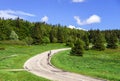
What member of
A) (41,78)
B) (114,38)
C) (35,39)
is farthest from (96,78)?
(35,39)

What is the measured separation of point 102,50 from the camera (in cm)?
11069

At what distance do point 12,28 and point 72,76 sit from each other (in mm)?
124708

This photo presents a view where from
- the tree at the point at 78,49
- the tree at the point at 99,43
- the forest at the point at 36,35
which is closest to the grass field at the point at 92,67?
the tree at the point at 78,49

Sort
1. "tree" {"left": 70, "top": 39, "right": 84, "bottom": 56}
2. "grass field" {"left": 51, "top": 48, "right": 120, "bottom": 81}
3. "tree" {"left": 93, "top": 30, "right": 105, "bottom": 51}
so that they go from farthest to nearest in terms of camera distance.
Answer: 1. "tree" {"left": 93, "top": 30, "right": 105, "bottom": 51}
2. "tree" {"left": 70, "top": 39, "right": 84, "bottom": 56}
3. "grass field" {"left": 51, "top": 48, "right": 120, "bottom": 81}

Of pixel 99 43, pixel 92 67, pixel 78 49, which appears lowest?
pixel 92 67

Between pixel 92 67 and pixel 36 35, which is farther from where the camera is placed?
pixel 36 35

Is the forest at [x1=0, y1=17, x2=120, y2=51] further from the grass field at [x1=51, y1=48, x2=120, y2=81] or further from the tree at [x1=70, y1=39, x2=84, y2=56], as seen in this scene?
the grass field at [x1=51, y1=48, x2=120, y2=81]

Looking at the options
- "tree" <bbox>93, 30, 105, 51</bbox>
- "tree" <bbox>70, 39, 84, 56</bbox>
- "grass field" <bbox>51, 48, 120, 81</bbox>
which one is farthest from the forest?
"grass field" <bbox>51, 48, 120, 81</bbox>

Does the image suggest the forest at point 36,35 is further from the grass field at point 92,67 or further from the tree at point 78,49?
the grass field at point 92,67

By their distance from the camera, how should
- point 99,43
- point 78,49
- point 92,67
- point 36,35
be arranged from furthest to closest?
point 36,35 < point 99,43 < point 78,49 < point 92,67

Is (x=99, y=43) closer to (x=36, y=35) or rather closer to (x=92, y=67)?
(x=36, y=35)

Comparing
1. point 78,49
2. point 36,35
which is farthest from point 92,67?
point 36,35

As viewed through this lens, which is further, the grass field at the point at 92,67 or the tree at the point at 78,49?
the tree at the point at 78,49

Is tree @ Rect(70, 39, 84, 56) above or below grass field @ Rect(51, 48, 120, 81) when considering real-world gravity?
above
